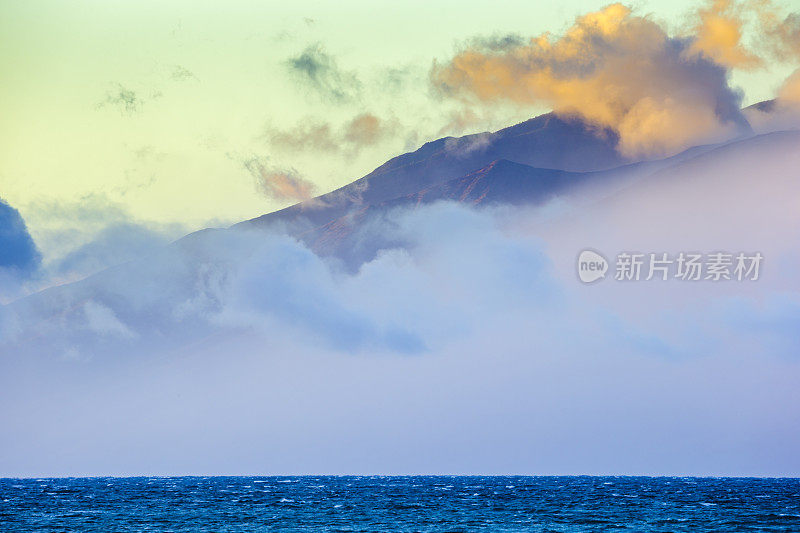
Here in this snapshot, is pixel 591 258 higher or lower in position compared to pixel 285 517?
higher

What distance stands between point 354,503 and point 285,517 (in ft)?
68.0

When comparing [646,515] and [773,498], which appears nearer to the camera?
[646,515]

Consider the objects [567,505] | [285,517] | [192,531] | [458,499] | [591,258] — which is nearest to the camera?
[192,531]

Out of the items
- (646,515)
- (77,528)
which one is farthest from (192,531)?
(646,515)

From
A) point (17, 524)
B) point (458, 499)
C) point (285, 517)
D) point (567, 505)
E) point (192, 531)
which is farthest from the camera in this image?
point (458, 499)

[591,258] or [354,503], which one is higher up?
[591,258]

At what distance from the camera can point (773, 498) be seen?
356ft

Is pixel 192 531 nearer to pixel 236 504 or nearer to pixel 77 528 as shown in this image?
pixel 77 528

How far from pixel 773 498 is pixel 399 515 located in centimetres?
5133

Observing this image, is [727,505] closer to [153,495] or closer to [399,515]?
[399,515]

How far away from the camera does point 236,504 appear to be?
94250 millimetres

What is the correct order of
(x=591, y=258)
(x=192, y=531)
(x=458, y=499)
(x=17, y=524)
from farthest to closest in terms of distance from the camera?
1. (x=591, y=258)
2. (x=458, y=499)
3. (x=17, y=524)
4. (x=192, y=531)

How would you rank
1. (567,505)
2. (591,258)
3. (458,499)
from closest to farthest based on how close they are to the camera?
(567,505) < (458,499) < (591,258)

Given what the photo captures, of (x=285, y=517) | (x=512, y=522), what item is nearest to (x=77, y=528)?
(x=285, y=517)
